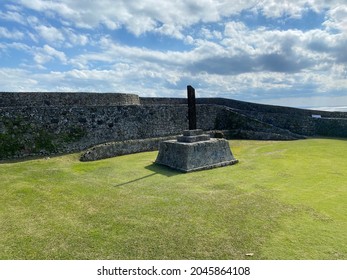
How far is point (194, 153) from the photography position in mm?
11977

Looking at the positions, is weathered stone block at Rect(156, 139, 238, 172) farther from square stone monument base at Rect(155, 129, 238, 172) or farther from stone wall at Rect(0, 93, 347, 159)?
stone wall at Rect(0, 93, 347, 159)

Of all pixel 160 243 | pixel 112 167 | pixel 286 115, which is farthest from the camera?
pixel 286 115

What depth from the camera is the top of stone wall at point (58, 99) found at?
17.7m

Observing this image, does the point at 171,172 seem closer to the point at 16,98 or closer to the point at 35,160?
the point at 35,160

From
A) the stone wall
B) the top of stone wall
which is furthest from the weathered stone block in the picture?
the top of stone wall

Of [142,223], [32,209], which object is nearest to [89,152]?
[32,209]

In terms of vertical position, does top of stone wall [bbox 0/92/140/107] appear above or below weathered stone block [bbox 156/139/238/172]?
above

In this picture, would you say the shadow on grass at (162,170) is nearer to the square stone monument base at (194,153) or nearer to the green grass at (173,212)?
the green grass at (173,212)

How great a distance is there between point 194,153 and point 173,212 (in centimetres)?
534

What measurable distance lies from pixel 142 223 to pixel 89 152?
9034 mm

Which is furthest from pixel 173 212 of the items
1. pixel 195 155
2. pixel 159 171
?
pixel 195 155

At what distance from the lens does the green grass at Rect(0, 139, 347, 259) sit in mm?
5141

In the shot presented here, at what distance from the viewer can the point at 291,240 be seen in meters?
5.40

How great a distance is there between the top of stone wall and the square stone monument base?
1040cm
